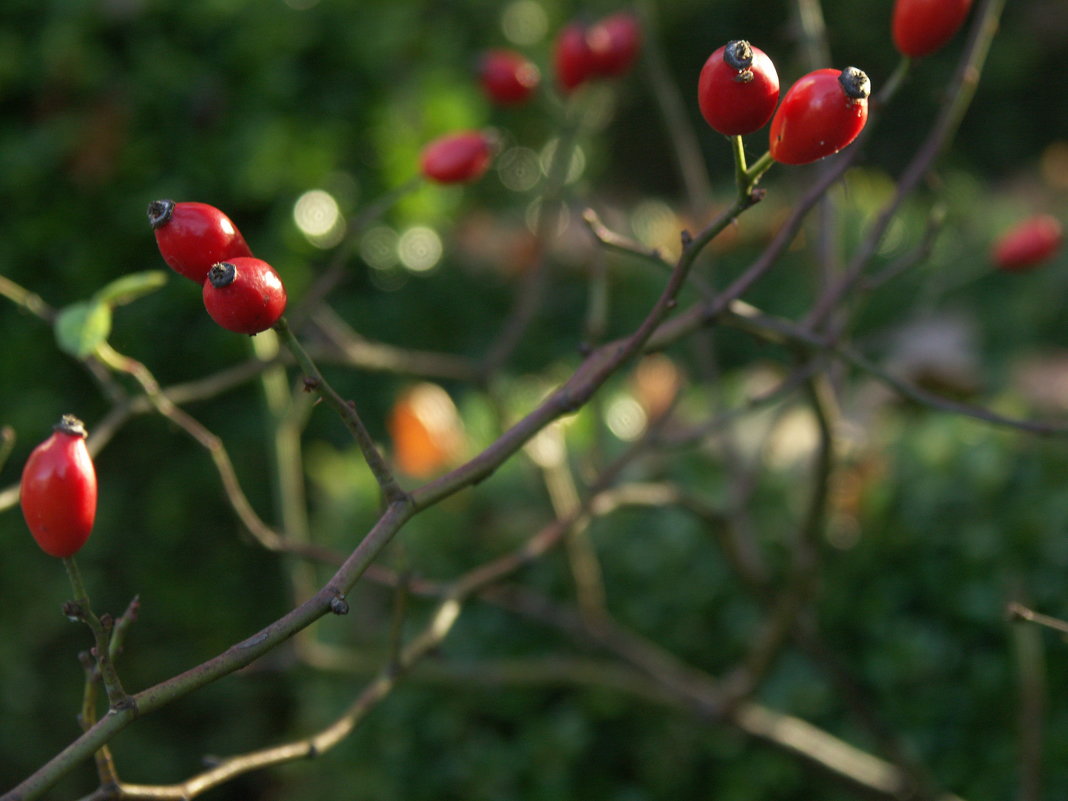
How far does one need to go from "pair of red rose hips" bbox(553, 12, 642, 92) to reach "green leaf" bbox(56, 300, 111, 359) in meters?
0.65

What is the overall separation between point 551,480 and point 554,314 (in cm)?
223

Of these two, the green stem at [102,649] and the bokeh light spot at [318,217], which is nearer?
the green stem at [102,649]

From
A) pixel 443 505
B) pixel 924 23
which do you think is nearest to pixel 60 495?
pixel 924 23

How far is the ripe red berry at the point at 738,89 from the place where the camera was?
0.58 m

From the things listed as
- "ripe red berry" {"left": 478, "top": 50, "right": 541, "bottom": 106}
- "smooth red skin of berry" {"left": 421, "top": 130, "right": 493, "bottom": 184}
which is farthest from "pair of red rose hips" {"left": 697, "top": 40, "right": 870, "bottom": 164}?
"ripe red berry" {"left": 478, "top": 50, "right": 541, "bottom": 106}

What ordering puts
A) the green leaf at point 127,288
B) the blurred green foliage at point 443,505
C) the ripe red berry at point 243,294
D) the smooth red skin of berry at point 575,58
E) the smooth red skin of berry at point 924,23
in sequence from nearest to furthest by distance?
1. the ripe red berry at point 243,294
2. the smooth red skin of berry at point 924,23
3. the green leaf at point 127,288
4. the smooth red skin of berry at point 575,58
5. the blurred green foliage at point 443,505

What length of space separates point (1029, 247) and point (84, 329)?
0.99 metres

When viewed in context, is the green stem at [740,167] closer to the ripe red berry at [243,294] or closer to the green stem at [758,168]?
the green stem at [758,168]

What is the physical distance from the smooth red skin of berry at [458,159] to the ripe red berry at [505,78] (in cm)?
31

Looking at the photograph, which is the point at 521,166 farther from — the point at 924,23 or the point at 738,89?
the point at 738,89

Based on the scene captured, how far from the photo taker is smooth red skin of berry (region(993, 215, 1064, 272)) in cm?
116

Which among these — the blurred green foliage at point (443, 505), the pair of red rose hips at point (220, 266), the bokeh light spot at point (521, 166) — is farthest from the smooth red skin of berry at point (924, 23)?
the bokeh light spot at point (521, 166)

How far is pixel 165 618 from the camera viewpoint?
3.02 meters

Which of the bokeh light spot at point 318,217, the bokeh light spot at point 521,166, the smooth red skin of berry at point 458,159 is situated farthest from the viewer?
the bokeh light spot at point 521,166
